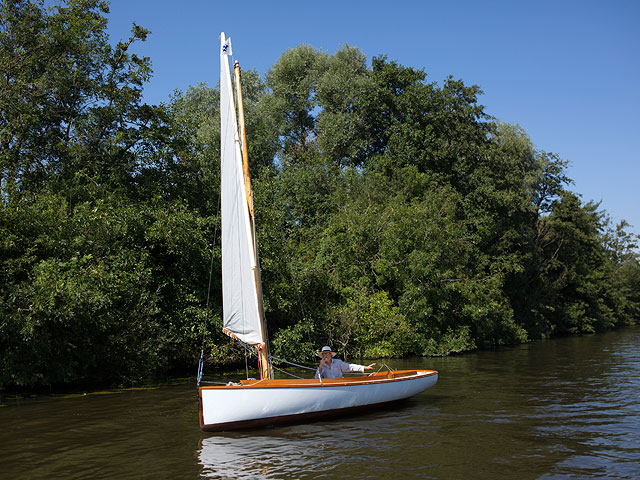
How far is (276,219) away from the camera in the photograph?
1168 inches

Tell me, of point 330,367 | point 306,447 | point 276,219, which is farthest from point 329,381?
point 276,219

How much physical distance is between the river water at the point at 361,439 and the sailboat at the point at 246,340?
0.42m

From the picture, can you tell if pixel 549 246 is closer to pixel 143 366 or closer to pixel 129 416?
pixel 143 366

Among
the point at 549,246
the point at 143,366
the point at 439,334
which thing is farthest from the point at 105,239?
the point at 549,246

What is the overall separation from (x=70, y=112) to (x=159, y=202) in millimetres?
6870

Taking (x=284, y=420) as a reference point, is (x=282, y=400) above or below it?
above

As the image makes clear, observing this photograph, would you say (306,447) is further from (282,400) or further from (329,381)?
(329,381)

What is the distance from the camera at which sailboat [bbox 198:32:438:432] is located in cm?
1300

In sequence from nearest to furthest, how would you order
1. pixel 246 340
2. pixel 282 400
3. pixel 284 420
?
pixel 282 400 → pixel 284 420 → pixel 246 340

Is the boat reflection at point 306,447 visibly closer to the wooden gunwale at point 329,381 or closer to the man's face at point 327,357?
the wooden gunwale at point 329,381

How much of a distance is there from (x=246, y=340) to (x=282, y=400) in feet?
5.75

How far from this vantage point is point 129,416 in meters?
15.4

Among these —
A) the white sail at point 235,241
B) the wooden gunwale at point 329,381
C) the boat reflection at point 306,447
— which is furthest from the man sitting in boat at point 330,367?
the white sail at point 235,241

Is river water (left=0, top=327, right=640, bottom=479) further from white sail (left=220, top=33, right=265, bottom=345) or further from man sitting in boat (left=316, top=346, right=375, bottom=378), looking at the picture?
white sail (left=220, top=33, right=265, bottom=345)
